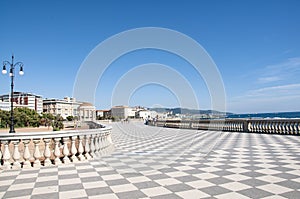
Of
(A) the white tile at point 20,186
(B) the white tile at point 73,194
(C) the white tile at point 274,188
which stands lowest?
(C) the white tile at point 274,188

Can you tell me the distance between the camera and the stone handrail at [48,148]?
5687 mm

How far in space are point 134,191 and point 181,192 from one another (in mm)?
815

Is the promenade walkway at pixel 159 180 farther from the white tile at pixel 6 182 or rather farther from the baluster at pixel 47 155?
the baluster at pixel 47 155

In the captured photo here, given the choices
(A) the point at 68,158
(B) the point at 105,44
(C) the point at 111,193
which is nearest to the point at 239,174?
(C) the point at 111,193

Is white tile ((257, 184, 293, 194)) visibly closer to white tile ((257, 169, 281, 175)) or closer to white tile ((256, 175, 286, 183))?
white tile ((256, 175, 286, 183))

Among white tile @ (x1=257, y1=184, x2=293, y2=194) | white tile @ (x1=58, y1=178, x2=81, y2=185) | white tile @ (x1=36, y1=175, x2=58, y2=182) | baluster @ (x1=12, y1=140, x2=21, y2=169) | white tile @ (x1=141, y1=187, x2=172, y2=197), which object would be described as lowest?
white tile @ (x1=257, y1=184, x2=293, y2=194)

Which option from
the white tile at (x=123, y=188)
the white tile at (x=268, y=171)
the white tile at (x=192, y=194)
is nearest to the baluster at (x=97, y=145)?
the white tile at (x=123, y=188)

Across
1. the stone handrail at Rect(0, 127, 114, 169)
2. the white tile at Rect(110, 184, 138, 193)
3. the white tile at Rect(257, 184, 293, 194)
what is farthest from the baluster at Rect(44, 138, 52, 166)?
the white tile at Rect(257, 184, 293, 194)

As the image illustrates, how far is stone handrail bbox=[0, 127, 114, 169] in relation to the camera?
569 cm

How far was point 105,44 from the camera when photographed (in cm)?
1184

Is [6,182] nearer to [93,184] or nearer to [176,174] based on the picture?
[93,184]

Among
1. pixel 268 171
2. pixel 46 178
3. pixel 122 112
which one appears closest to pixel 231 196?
pixel 268 171

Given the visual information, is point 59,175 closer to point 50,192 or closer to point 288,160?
point 50,192

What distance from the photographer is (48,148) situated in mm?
6117
